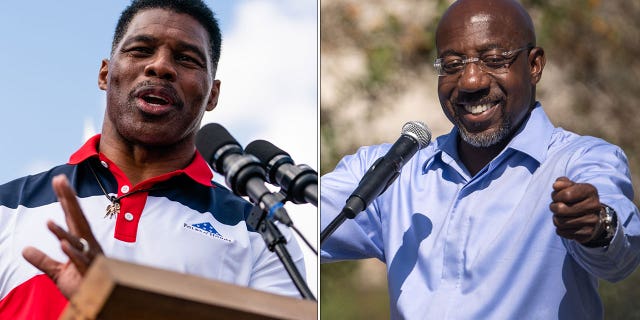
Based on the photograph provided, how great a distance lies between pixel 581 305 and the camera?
7.17 feet

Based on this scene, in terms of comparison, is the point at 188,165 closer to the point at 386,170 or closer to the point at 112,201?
the point at 112,201

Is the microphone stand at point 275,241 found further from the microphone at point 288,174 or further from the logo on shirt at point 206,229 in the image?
the logo on shirt at point 206,229

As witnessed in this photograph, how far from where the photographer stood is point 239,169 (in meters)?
1.77

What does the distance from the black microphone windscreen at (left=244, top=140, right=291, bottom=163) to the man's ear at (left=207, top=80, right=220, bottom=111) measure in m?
0.81

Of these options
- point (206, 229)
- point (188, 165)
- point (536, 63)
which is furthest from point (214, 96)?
point (536, 63)

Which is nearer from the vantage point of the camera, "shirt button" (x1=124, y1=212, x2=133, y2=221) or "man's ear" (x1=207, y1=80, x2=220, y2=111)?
"shirt button" (x1=124, y1=212, x2=133, y2=221)

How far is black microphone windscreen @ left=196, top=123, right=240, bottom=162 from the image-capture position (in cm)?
182

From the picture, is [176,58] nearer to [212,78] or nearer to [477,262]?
[212,78]

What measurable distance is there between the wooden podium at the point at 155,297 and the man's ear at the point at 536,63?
4.09 feet

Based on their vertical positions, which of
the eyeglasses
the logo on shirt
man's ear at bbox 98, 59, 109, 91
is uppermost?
the eyeglasses

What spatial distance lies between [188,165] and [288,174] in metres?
0.91

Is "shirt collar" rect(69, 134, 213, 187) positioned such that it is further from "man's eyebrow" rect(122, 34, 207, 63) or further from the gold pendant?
"man's eyebrow" rect(122, 34, 207, 63)

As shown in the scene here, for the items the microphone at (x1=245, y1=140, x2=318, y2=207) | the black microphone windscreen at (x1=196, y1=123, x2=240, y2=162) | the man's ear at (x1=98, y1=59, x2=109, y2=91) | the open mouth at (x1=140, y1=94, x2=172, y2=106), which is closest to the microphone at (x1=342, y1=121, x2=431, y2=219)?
the microphone at (x1=245, y1=140, x2=318, y2=207)

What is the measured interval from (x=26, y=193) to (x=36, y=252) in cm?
92
